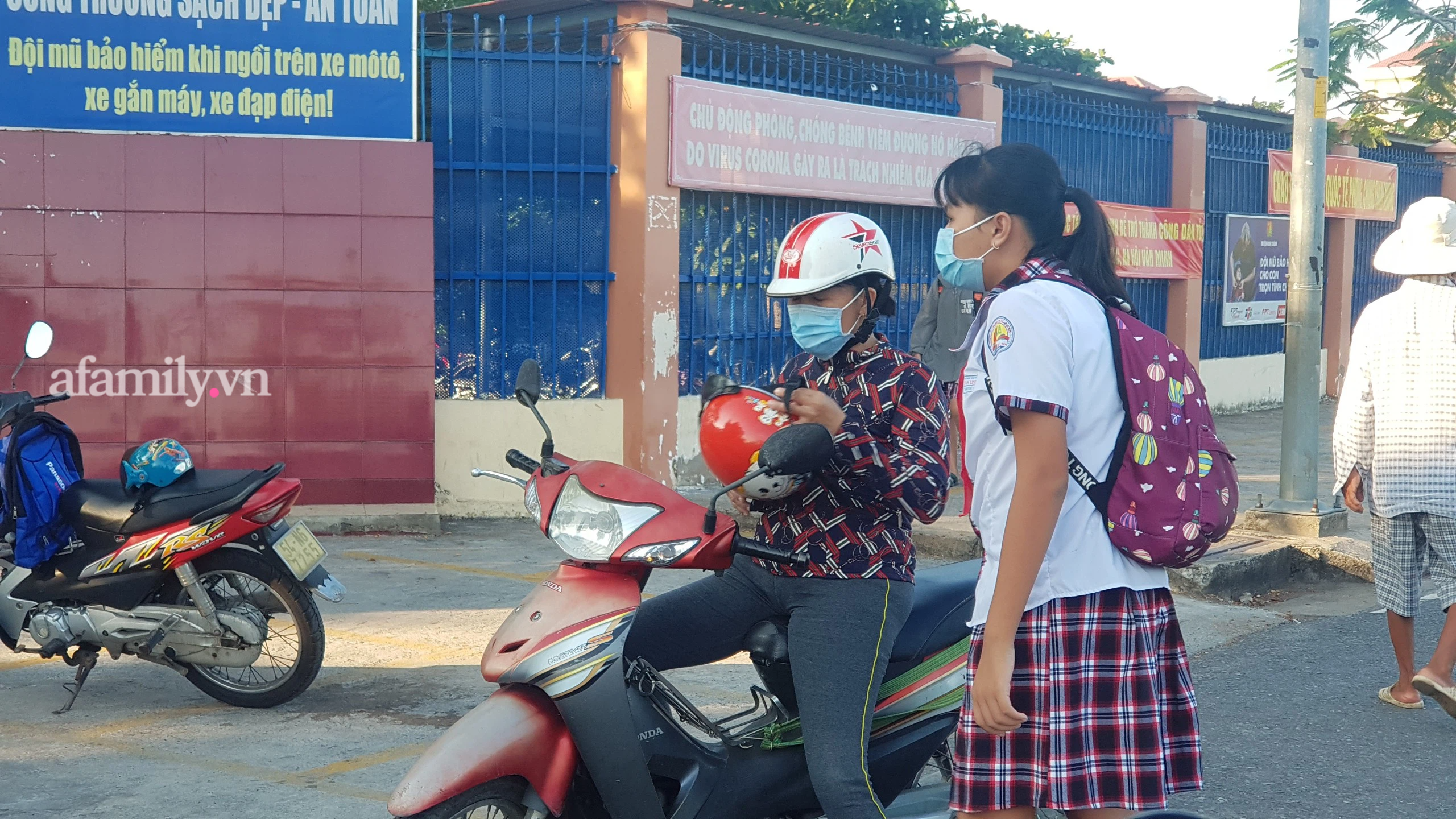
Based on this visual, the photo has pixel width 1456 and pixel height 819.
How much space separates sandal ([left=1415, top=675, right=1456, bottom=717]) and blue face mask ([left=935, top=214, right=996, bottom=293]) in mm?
3010

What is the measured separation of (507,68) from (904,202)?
11.3 feet

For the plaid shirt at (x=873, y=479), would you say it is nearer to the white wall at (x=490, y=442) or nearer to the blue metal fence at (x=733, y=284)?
the white wall at (x=490, y=442)

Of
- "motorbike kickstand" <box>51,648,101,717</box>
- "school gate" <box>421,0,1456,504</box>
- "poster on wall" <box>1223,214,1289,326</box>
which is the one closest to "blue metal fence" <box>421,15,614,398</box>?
"school gate" <box>421,0,1456,504</box>

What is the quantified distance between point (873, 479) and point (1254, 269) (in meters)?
14.3

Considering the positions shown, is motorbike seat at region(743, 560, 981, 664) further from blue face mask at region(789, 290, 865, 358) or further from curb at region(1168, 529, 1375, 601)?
curb at region(1168, 529, 1375, 601)

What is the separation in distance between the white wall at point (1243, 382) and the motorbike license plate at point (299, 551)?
11686mm

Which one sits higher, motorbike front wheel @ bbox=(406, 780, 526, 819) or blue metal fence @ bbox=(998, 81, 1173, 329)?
blue metal fence @ bbox=(998, 81, 1173, 329)

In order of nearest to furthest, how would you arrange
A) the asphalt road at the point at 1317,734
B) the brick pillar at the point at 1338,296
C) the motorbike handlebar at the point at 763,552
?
the motorbike handlebar at the point at 763,552 < the asphalt road at the point at 1317,734 < the brick pillar at the point at 1338,296

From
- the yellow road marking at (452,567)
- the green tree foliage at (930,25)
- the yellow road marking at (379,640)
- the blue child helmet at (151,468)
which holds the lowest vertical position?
the yellow road marking at (379,640)

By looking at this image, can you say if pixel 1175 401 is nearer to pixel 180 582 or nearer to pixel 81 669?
pixel 180 582

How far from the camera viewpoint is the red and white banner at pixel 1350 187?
16312 millimetres

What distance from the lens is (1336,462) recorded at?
17.7 ft

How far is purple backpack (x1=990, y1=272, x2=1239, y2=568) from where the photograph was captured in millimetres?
2428

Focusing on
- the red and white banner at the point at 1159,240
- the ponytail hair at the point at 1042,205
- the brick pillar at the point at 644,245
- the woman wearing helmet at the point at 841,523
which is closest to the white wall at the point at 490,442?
the brick pillar at the point at 644,245
